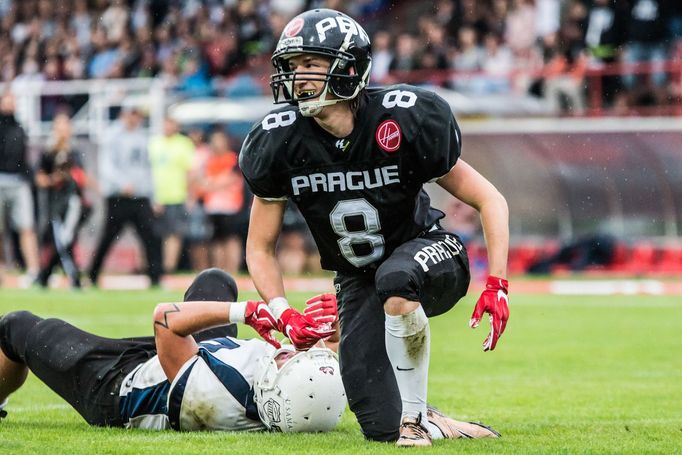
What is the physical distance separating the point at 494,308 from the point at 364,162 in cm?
75

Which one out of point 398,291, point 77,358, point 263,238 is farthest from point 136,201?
point 398,291

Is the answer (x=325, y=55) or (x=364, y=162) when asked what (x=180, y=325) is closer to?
(x=364, y=162)

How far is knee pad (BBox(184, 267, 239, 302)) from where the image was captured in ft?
17.4

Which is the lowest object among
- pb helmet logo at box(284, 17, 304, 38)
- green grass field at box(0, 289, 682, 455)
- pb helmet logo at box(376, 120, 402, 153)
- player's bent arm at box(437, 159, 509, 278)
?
green grass field at box(0, 289, 682, 455)

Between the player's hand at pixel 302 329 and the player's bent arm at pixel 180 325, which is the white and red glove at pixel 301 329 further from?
the player's bent arm at pixel 180 325

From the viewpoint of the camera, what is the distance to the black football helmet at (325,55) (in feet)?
15.4

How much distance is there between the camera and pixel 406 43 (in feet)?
56.6

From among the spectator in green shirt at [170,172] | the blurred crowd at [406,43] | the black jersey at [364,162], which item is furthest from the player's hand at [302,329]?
the blurred crowd at [406,43]

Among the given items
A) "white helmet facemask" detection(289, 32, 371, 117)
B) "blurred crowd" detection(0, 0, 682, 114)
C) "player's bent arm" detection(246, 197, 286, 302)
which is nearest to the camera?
"white helmet facemask" detection(289, 32, 371, 117)

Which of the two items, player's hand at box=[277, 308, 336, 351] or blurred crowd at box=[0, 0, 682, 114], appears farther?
blurred crowd at box=[0, 0, 682, 114]

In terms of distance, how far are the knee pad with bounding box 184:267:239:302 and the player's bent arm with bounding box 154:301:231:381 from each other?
53 centimetres

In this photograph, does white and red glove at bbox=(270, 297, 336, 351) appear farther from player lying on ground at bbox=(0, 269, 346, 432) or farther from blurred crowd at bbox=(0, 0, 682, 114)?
blurred crowd at bbox=(0, 0, 682, 114)

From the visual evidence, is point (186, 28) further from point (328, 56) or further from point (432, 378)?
point (328, 56)

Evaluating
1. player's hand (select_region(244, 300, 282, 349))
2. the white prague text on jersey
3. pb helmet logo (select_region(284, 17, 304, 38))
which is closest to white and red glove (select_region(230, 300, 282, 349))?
player's hand (select_region(244, 300, 282, 349))
